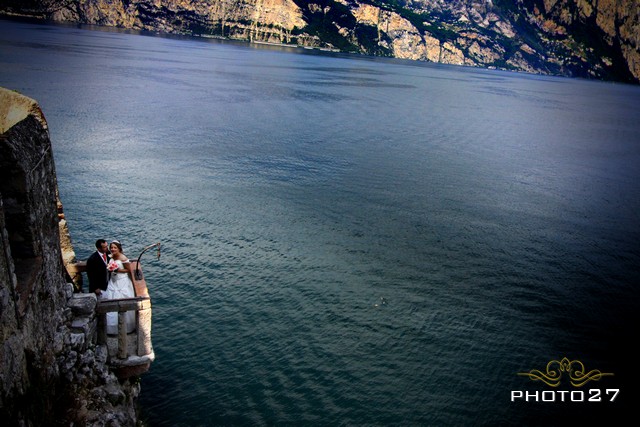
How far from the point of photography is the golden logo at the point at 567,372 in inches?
742

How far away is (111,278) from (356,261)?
15.4 metres

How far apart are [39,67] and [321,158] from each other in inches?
2625

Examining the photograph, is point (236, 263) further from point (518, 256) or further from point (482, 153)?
point (482, 153)

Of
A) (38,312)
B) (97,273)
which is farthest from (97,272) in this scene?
(38,312)

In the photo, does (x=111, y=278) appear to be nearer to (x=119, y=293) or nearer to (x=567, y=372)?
(x=119, y=293)

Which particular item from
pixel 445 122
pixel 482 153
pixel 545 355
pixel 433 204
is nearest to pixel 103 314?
pixel 545 355

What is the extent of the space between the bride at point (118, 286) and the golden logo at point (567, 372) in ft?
49.2

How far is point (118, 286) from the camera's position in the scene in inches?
525

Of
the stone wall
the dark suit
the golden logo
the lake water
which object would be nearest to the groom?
the dark suit

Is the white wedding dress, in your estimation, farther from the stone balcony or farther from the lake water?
the lake water

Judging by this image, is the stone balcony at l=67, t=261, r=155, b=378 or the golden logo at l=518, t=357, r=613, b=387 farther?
the golden logo at l=518, t=357, r=613, b=387

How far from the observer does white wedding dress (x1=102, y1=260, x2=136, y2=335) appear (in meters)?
12.3

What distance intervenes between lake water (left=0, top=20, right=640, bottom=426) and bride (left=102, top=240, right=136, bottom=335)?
13.1 ft

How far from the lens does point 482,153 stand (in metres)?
57.0
